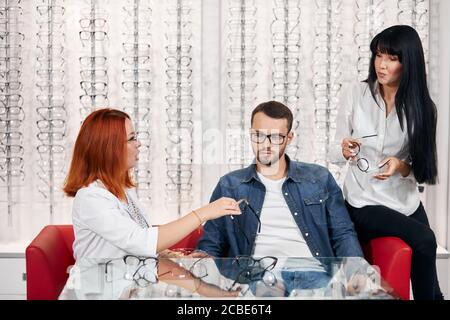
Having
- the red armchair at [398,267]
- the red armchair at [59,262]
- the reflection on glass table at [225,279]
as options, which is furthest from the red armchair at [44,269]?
the red armchair at [398,267]

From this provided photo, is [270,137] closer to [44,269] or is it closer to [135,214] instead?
[135,214]

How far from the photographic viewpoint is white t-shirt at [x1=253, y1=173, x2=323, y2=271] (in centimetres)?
320

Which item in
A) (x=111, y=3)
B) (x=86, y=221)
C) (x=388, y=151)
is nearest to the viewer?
(x=86, y=221)

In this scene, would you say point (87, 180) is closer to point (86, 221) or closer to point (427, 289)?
point (86, 221)

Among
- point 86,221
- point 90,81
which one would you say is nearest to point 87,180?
point 86,221

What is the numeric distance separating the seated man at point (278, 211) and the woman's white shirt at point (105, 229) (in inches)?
20.0

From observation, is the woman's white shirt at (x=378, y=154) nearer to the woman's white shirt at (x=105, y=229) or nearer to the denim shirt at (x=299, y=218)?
the denim shirt at (x=299, y=218)

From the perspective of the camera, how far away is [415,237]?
319cm

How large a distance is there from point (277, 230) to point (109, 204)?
788mm

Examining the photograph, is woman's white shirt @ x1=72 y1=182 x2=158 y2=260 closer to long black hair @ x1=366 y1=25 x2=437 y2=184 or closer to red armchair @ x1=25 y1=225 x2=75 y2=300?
red armchair @ x1=25 y1=225 x2=75 y2=300

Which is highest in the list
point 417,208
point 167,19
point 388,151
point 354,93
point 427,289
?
point 167,19

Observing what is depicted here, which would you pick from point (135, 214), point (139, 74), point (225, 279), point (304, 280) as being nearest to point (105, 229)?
point (135, 214)

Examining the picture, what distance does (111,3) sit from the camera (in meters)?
4.34
